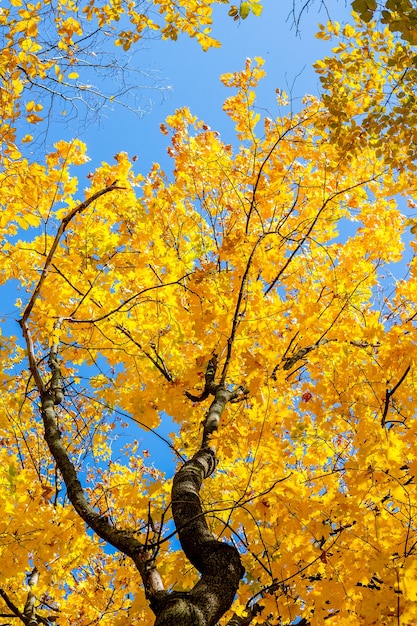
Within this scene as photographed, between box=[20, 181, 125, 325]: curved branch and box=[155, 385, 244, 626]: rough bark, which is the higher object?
box=[20, 181, 125, 325]: curved branch

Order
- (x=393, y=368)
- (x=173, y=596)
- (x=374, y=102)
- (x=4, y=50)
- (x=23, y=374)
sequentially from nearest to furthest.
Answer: (x=173, y=596)
(x=4, y=50)
(x=374, y=102)
(x=393, y=368)
(x=23, y=374)

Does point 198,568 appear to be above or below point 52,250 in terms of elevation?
below

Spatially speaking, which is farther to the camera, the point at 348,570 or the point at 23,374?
the point at 23,374

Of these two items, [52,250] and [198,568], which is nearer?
[198,568]

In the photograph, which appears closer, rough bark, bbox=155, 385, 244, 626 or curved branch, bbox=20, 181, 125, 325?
rough bark, bbox=155, 385, 244, 626

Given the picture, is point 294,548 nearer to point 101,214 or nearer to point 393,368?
point 393,368

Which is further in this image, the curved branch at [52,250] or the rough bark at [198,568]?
the curved branch at [52,250]

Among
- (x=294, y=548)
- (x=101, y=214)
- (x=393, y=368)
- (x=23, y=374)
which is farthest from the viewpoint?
(x=23, y=374)

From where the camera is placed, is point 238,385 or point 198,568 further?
point 238,385

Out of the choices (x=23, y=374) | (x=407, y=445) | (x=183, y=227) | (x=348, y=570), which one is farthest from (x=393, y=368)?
(x=23, y=374)

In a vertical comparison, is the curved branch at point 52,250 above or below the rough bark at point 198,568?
above

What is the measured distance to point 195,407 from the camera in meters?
4.59

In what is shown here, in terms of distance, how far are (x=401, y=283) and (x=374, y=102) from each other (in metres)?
2.67

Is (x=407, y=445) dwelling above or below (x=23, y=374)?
below
